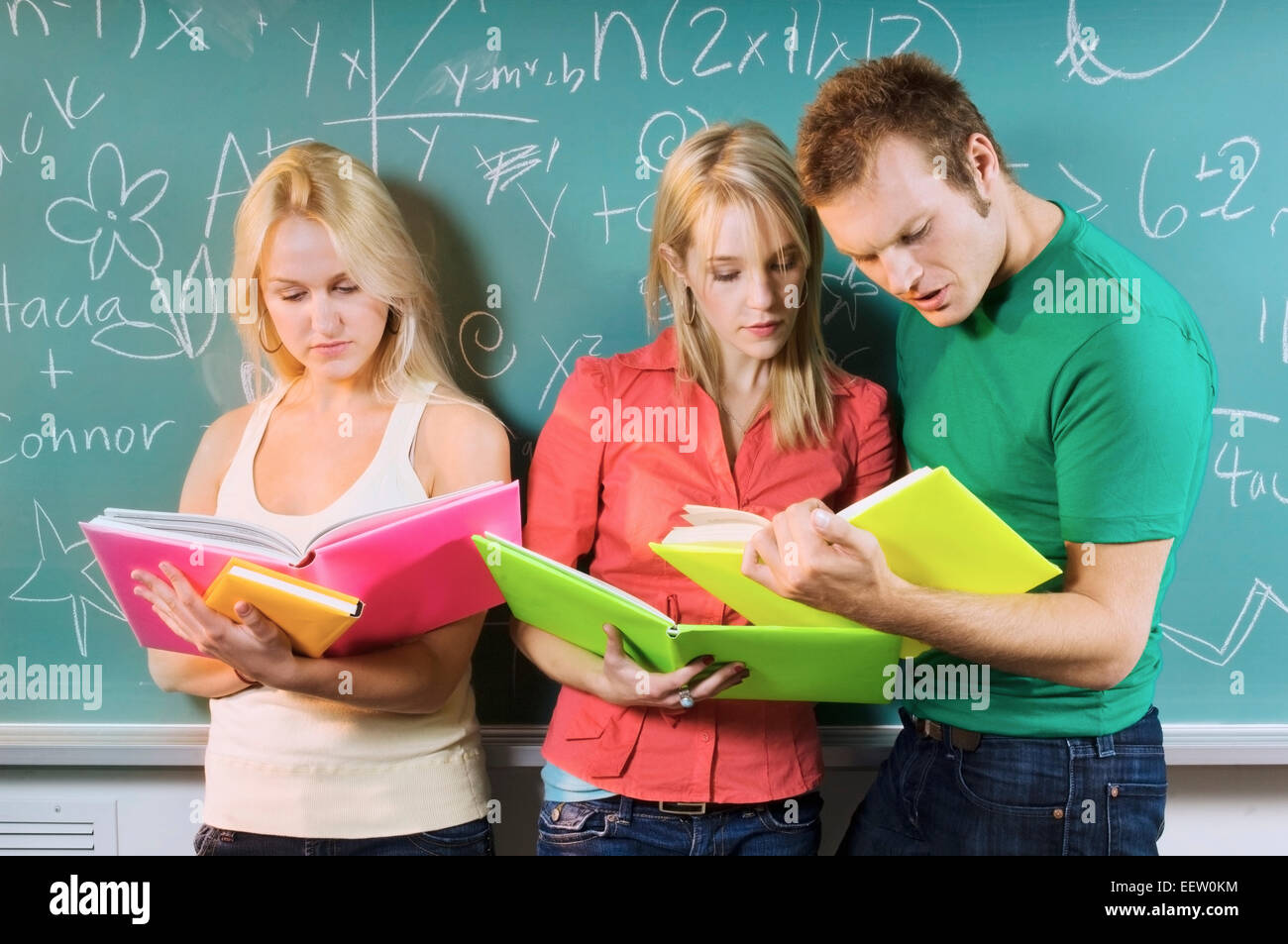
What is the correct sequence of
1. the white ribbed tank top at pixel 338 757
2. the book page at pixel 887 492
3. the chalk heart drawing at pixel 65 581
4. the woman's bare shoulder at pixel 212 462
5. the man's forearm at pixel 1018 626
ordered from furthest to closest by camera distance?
the chalk heart drawing at pixel 65 581
the woman's bare shoulder at pixel 212 462
the white ribbed tank top at pixel 338 757
the man's forearm at pixel 1018 626
the book page at pixel 887 492

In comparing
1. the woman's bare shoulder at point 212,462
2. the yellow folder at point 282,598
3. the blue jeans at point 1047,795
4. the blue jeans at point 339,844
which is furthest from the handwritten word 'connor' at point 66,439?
the blue jeans at point 1047,795

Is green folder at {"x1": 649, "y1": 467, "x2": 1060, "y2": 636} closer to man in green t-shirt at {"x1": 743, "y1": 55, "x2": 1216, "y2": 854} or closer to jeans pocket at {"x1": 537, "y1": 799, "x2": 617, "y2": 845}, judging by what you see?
man in green t-shirt at {"x1": 743, "y1": 55, "x2": 1216, "y2": 854}

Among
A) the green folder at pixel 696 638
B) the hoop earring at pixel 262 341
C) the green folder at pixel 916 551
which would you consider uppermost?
the hoop earring at pixel 262 341

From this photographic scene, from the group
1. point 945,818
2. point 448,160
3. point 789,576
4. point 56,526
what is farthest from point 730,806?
point 56,526

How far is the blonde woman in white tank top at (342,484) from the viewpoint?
149 centimetres

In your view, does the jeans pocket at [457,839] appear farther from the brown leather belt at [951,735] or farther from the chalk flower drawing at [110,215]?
the chalk flower drawing at [110,215]

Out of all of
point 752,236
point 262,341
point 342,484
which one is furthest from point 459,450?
point 752,236

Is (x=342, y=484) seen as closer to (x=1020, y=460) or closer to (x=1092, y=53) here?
(x=1020, y=460)

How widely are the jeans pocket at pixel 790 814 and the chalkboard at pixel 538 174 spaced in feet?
0.88

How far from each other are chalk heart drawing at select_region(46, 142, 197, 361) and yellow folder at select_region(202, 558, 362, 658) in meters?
0.58

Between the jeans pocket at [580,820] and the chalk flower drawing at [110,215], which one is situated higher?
the chalk flower drawing at [110,215]

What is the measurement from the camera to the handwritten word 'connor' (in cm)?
171

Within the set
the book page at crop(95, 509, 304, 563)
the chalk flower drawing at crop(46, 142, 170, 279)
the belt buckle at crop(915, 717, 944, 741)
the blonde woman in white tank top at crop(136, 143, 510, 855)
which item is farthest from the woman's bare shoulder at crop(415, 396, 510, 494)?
the belt buckle at crop(915, 717, 944, 741)
